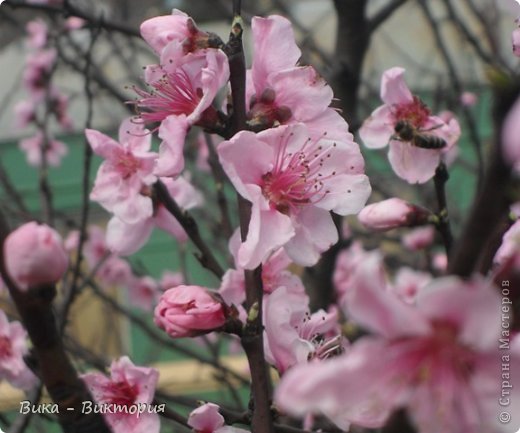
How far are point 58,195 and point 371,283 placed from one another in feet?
15.6

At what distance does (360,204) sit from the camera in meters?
0.88

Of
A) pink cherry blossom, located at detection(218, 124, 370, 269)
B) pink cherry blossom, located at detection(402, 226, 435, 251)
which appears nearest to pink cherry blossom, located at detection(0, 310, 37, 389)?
pink cherry blossom, located at detection(218, 124, 370, 269)

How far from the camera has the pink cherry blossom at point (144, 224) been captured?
3.74 ft

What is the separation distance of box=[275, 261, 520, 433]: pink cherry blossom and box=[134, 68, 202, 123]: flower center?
513 millimetres

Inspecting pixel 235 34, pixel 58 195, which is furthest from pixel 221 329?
pixel 58 195

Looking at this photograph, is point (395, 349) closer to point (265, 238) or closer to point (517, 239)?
point (517, 239)

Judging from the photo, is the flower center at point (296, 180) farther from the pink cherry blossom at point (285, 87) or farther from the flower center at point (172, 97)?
the flower center at point (172, 97)

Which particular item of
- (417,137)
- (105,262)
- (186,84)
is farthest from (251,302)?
(105,262)

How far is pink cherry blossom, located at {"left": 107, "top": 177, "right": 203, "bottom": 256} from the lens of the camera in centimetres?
114

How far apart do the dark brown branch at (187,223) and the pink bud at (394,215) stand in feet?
0.80

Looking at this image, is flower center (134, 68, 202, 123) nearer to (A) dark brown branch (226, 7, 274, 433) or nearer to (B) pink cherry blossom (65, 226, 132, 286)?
(A) dark brown branch (226, 7, 274, 433)

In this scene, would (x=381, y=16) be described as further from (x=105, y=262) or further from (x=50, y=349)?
(x=50, y=349)

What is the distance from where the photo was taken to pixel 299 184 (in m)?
0.89

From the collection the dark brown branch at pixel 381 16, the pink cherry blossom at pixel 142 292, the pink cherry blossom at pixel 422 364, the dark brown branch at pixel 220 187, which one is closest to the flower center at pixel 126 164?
the dark brown branch at pixel 220 187
